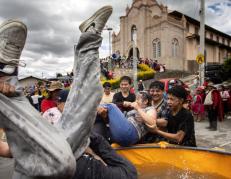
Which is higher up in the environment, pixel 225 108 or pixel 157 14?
pixel 157 14

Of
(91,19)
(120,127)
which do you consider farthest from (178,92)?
(91,19)

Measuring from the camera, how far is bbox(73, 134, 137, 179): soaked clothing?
1787 mm

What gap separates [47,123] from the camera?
4.52ft

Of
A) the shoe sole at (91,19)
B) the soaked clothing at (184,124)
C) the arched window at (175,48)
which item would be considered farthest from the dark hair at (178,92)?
the arched window at (175,48)

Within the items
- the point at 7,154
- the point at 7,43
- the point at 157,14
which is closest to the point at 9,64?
the point at 7,43

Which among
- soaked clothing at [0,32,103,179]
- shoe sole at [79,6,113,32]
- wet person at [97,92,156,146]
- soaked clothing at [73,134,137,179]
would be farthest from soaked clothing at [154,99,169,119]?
soaked clothing at [0,32,103,179]

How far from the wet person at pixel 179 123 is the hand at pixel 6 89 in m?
2.39

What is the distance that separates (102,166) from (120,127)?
1347 millimetres

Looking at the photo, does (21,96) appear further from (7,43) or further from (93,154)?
(93,154)

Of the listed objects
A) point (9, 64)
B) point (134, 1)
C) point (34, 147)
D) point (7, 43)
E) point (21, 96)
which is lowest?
point (34, 147)

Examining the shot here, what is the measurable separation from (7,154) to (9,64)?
639 millimetres

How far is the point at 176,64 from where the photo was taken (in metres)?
33.5

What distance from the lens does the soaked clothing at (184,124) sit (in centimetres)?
352

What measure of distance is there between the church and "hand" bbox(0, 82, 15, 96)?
106ft
